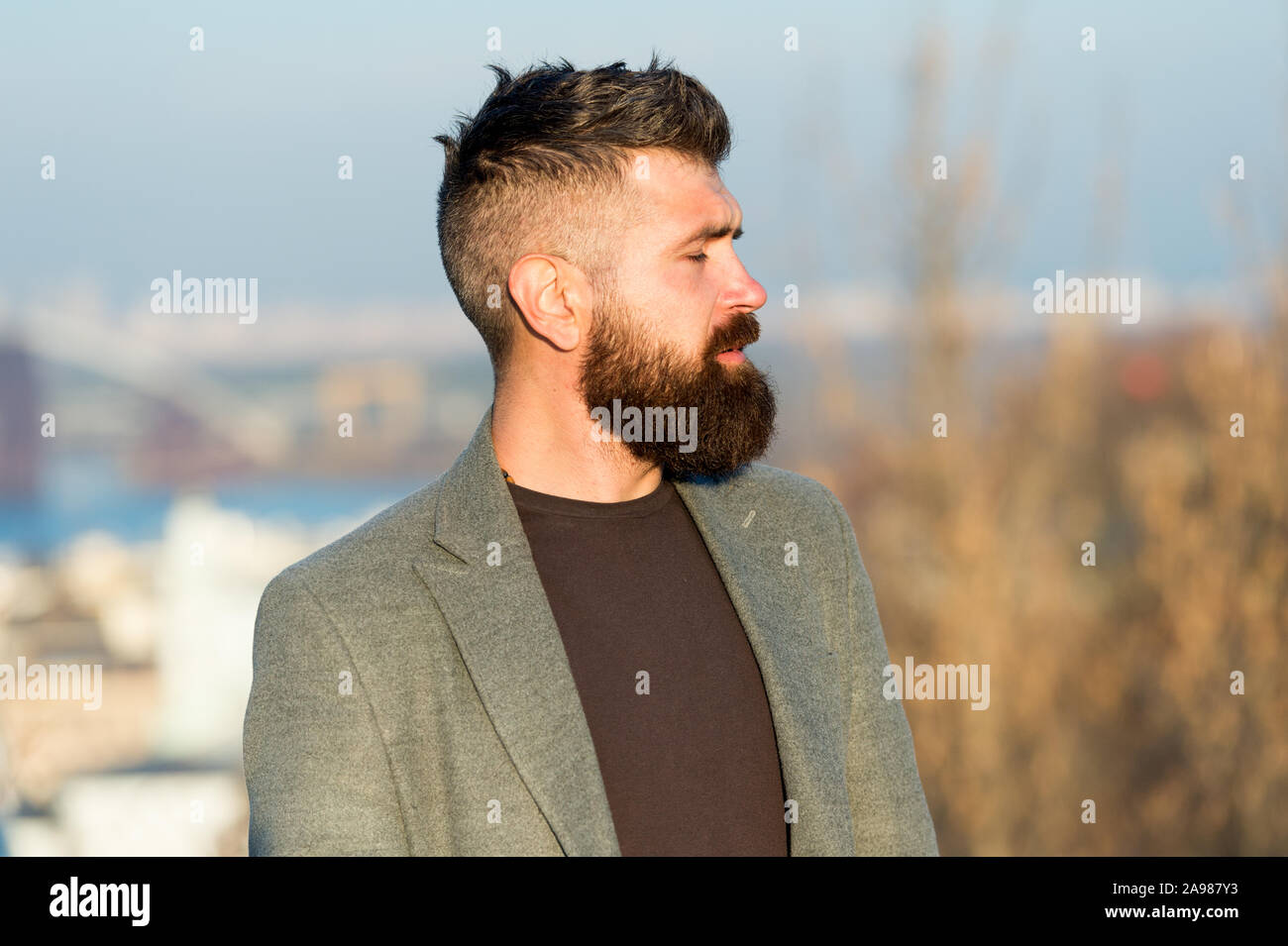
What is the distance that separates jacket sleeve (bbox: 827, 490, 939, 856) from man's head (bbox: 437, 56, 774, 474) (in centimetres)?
36

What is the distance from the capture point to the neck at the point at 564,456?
6.47 ft

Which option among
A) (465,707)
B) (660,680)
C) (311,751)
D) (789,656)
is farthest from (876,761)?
(311,751)

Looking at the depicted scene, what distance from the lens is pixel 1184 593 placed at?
17.0 feet

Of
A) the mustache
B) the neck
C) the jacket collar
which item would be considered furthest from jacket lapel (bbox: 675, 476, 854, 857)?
the mustache

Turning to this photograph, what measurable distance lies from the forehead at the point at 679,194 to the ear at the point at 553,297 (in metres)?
0.17

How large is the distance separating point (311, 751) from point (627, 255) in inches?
35.9

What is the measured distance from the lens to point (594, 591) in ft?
6.15

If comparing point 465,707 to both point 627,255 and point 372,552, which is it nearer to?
point 372,552

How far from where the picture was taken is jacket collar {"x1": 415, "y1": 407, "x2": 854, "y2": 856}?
1701 mm

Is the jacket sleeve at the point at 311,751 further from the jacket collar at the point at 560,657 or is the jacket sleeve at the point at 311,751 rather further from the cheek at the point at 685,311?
the cheek at the point at 685,311

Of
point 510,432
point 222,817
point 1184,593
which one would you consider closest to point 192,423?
point 222,817
